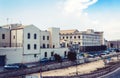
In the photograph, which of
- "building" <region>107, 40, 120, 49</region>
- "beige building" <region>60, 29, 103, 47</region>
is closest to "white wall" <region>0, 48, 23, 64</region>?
"beige building" <region>60, 29, 103, 47</region>

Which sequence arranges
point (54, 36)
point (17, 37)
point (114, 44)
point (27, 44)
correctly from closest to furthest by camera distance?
point (27, 44) → point (17, 37) → point (54, 36) → point (114, 44)

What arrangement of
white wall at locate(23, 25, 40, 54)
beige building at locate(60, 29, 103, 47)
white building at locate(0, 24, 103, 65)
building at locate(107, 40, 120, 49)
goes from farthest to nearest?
building at locate(107, 40, 120, 49), beige building at locate(60, 29, 103, 47), white wall at locate(23, 25, 40, 54), white building at locate(0, 24, 103, 65)

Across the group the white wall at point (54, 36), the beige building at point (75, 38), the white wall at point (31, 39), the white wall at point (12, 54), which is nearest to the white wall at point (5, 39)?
the white wall at point (31, 39)

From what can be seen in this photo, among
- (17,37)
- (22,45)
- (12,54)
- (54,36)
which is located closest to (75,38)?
(54,36)

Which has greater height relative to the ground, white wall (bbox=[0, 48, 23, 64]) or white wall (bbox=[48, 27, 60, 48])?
white wall (bbox=[48, 27, 60, 48])

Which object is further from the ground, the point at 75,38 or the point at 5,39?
the point at 75,38

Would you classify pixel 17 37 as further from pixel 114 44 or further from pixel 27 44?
pixel 114 44

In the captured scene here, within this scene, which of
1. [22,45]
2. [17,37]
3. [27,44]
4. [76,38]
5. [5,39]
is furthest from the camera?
[76,38]

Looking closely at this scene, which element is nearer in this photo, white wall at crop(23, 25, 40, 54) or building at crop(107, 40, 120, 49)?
white wall at crop(23, 25, 40, 54)

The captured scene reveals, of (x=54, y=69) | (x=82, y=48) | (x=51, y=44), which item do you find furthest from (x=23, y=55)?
(x=82, y=48)

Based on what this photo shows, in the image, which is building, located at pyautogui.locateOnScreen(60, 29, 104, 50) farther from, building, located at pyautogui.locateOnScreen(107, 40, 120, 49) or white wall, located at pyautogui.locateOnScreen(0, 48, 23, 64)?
building, located at pyautogui.locateOnScreen(107, 40, 120, 49)

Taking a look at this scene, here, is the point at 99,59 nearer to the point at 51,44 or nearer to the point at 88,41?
the point at 51,44

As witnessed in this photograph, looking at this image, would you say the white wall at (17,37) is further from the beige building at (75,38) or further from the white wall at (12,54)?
the beige building at (75,38)

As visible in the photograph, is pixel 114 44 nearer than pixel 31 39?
No
